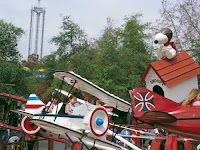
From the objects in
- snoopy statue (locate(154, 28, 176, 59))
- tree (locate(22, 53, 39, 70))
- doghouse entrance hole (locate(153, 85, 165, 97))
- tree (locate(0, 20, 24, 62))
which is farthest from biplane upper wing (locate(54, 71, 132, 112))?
tree (locate(22, 53, 39, 70))

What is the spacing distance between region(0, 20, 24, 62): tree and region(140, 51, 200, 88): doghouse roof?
1566 centimetres

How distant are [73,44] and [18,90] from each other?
6.58m

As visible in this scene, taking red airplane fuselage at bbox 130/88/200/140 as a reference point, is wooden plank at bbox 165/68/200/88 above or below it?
above

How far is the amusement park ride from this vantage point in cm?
594

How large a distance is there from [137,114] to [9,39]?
17821 mm

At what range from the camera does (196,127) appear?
19.3ft


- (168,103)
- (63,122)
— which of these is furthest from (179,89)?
(63,122)

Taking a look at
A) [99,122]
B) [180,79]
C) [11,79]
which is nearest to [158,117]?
[99,122]

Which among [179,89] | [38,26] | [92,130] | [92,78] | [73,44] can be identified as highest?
[38,26]

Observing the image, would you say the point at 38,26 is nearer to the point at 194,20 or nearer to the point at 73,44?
the point at 73,44

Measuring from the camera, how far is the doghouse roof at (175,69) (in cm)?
784

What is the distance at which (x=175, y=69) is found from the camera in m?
7.98

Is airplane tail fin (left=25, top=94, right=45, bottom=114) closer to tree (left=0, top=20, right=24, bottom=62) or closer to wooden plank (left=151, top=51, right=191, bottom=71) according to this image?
wooden plank (left=151, top=51, right=191, bottom=71)

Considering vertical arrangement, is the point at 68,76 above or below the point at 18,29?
below
